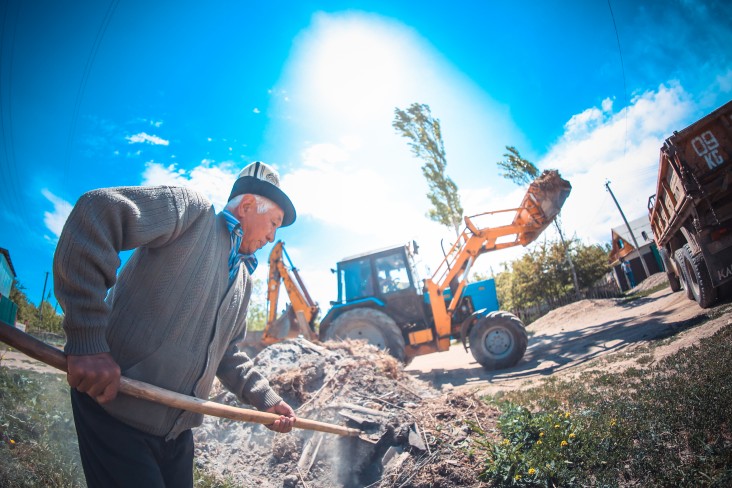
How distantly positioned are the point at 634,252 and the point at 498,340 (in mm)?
23164

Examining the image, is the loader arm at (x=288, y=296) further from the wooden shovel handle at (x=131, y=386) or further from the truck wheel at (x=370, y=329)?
the wooden shovel handle at (x=131, y=386)

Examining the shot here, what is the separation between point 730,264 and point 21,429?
374 inches

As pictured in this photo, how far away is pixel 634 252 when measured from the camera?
923 inches

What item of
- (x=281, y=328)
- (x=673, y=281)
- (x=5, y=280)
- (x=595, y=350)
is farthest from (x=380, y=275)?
(x=673, y=281)

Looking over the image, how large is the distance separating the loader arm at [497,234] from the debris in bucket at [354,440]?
12.0 ft

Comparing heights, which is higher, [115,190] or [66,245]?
[115,190]

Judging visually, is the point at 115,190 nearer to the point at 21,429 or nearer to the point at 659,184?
the point at 21,429

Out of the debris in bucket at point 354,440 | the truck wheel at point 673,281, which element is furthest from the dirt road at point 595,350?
the debris in bucket at point 354,440

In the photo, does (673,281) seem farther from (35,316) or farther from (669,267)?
(35,316)

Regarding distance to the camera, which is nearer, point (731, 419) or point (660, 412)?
point (731, 419)

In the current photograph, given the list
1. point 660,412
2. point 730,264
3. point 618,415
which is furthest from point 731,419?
point 730,264

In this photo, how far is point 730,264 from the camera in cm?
511

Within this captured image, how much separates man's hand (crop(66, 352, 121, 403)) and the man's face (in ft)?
2.83

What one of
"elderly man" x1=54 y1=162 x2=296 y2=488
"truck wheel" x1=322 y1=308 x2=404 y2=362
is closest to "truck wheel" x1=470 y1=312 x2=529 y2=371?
"truck wheel" x1=322 y1=308 x2=404 y2=362
